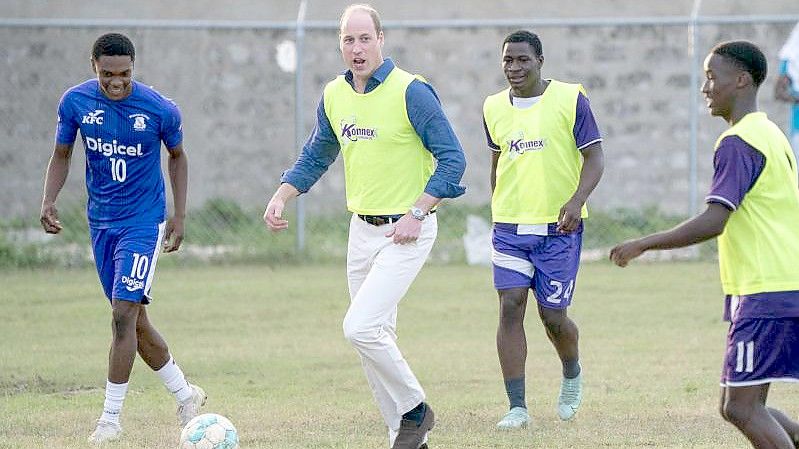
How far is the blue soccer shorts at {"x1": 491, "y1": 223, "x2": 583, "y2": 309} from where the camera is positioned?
8070 millimetres

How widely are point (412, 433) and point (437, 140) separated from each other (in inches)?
55.8

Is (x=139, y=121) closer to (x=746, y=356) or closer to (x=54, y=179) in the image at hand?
(x=54, y=179)

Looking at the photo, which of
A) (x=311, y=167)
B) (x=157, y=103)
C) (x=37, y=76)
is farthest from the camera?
(x=37, y=76)

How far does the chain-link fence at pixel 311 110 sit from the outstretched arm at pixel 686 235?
429 inches

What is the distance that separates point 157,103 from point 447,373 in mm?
3165

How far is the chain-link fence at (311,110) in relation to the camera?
16.9 metres

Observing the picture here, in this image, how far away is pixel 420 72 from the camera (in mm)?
18438

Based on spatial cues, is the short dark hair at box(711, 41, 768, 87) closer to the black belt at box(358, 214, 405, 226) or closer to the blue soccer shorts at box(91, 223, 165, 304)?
the black belt at box(358, 214, 405, 226)

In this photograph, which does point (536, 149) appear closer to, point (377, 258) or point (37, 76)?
point (377, 258)

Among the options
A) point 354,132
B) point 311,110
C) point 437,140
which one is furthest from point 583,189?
point 311,110

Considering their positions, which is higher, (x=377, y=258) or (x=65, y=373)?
(x=377, y=258)

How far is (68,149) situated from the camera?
8047 mm

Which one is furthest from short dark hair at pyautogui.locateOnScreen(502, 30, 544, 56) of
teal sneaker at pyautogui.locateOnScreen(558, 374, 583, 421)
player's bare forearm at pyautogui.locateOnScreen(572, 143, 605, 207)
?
teal sneaker at pyautogui.locateOnScreen(558, 374, 583, 421)

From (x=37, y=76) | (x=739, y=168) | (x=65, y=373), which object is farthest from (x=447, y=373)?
(x=37, y=76)
